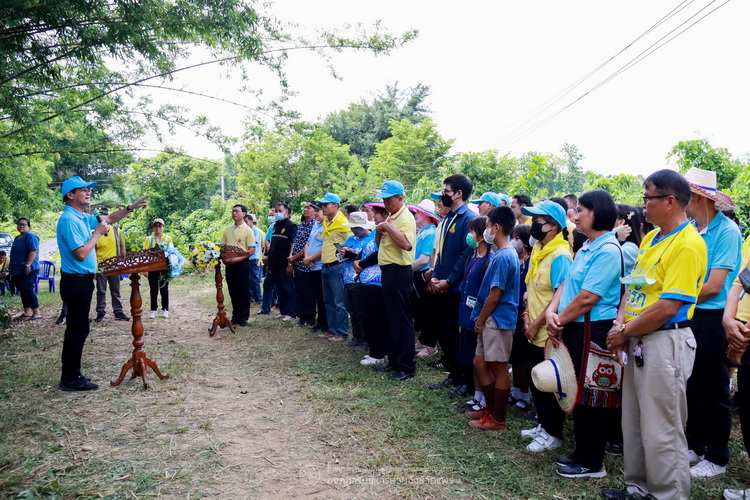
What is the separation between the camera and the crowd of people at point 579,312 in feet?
9.10

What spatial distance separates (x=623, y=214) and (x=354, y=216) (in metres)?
3.26

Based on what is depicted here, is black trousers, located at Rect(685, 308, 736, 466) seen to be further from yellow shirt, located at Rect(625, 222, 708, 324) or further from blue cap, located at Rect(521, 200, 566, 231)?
blue cap, located at Rect(521, 200, 566, 231)

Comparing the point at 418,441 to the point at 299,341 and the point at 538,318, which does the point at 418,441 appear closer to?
the point at 538,318

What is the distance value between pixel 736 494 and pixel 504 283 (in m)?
1.91

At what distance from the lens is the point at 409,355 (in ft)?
18.4

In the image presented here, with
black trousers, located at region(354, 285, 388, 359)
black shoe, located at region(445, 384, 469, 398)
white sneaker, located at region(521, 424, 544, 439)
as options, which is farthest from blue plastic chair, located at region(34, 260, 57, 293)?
white sneaker, located at region(521, 424, 544, 439)

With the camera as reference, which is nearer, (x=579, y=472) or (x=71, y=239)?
(x=579, y=472)

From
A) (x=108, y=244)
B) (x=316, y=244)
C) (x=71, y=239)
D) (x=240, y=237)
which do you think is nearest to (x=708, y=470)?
(x=71, y=239)

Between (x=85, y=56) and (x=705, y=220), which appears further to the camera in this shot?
(x=85, y=56)

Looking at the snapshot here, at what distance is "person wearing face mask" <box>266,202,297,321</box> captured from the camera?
29.7 feet

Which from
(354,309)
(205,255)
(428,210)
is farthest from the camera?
(205,255)

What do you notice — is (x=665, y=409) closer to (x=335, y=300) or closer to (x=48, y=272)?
(x=335, y=300)

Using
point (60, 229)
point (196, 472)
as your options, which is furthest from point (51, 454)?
point (60, 229)

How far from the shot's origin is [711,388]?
3.39m
